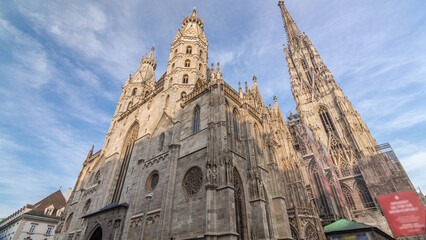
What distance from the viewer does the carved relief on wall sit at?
13.3 m

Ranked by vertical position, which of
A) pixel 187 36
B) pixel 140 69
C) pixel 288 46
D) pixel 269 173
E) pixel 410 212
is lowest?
pixel 410 212

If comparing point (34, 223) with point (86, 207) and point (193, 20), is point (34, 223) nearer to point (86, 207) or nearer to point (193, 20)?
point (86, 207)

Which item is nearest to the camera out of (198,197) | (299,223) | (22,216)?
(198,197)

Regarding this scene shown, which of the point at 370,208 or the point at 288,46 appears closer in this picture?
the point at 370,208

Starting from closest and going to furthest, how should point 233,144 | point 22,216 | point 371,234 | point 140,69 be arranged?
point 371,234
point 233,144
point 22,216
point 140,69

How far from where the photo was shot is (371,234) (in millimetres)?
6941

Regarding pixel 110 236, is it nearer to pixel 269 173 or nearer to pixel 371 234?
pixel 269 173

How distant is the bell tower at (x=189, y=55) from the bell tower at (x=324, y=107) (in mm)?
26715

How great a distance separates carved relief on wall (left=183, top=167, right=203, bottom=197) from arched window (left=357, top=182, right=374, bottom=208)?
1102 inches

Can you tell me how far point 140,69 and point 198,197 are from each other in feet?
102

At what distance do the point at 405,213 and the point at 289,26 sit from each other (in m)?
68.0

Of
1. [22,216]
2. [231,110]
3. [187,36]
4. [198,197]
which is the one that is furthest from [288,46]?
[22,216]

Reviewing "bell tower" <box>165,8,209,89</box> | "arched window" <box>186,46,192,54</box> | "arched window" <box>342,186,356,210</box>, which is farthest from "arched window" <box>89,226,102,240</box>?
"arched window" <box>342,186,356,210</box>

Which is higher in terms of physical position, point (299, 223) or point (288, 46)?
point (288, 46)
